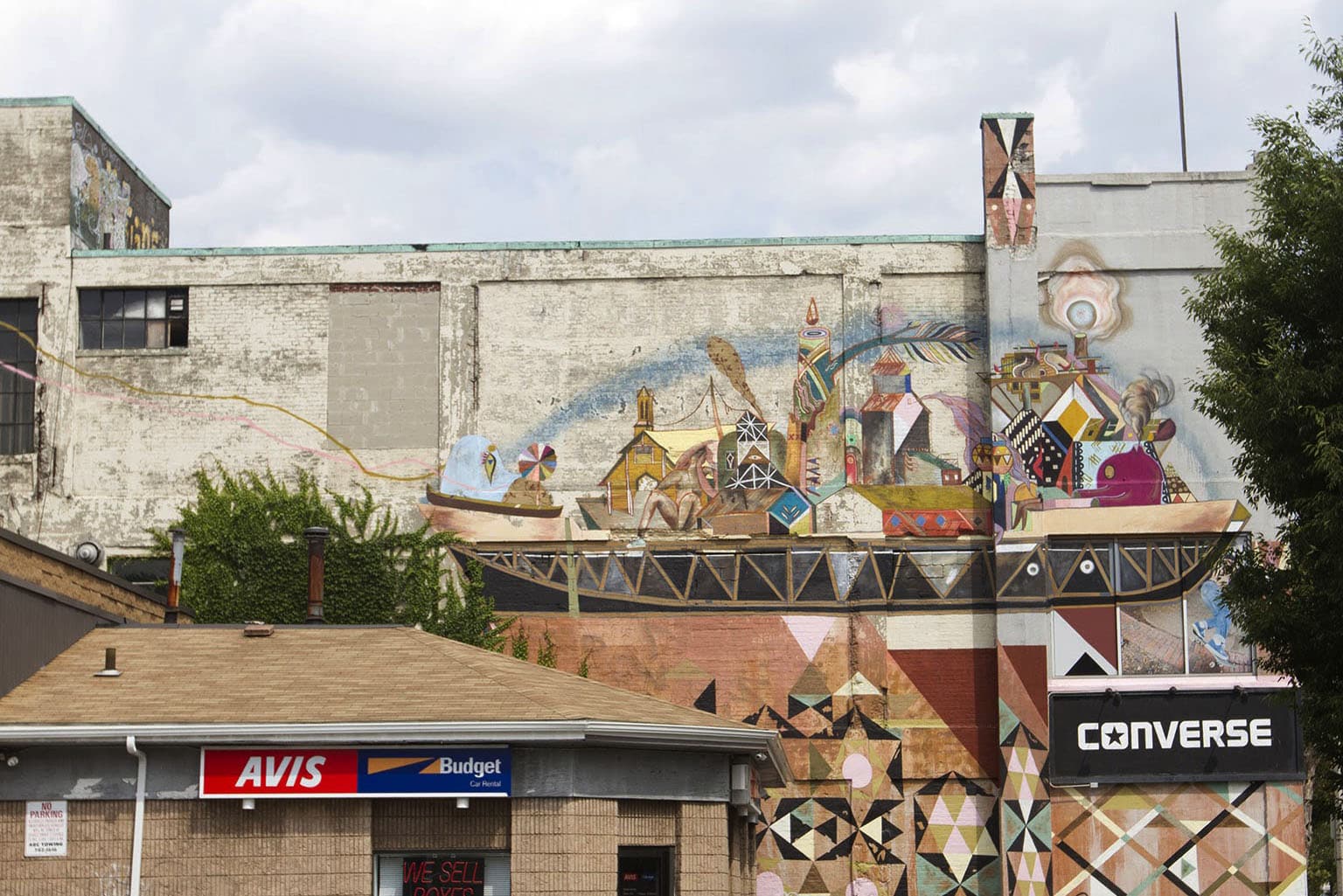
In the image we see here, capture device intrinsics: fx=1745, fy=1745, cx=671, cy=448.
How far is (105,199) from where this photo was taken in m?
34.2

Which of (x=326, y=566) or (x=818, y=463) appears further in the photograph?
(x=818, y=463)

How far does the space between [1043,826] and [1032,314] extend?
29.0ft

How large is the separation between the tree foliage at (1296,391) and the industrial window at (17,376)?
22705 millimetres

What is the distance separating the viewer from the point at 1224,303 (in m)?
17.8

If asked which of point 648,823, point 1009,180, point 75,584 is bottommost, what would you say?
point 648,823

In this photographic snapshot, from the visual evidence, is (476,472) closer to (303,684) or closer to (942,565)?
(942,565)

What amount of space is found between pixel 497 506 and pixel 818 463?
581 centimetres

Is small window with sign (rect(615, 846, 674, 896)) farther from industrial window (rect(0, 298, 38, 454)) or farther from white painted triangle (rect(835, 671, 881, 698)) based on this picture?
industrial window (rect(0, 298, 38, 454))

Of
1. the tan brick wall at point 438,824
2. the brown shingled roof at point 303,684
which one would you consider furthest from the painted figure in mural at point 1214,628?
the tan brick wall at point 438,824

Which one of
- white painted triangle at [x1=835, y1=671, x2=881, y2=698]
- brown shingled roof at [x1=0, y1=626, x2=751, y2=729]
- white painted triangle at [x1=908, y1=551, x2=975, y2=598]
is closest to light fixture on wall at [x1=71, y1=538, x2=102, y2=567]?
brown shingled roof at [x1=0, y1=626, x2=751, y2=729]

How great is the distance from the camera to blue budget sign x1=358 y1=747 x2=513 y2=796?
17938 mm

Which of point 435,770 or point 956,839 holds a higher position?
point 435,770

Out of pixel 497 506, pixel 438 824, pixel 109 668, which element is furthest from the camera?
pixel 497 506

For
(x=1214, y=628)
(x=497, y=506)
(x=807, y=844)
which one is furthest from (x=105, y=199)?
(x=1214, y=628)
